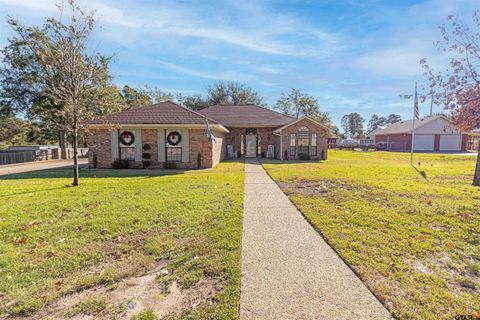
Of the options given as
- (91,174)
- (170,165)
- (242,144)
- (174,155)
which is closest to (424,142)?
(242,144)

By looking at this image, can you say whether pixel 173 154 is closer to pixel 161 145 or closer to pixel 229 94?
pixel 161 145

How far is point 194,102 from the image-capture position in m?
40.1

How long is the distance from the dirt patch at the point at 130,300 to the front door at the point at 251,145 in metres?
19.9

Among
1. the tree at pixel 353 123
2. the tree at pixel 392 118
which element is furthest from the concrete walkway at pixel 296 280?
the tree at pixel 392 118

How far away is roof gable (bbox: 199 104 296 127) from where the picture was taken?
21.5 m

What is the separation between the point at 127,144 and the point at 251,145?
11.5 metres

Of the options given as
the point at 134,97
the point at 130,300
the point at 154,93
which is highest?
the point at 154,93

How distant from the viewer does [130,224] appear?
4.98m

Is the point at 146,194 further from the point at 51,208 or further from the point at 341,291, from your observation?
the point at 341,291

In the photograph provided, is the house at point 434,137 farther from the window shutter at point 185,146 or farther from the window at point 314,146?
the window shutter at point 185,146

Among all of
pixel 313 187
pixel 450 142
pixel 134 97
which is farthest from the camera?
pixel 134 97

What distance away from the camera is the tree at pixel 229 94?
1553 inches

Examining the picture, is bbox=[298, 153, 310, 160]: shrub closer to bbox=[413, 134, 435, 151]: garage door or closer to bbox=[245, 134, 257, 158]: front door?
bbox=[245, 134, 257, 158]: front door

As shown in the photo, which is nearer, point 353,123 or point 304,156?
point 304,156
